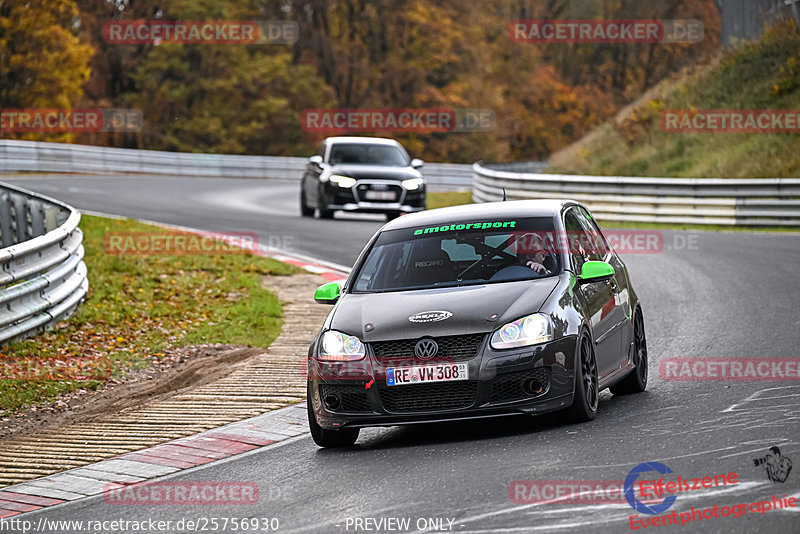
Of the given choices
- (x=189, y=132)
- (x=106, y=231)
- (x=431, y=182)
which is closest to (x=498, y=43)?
(x=189, y=132)

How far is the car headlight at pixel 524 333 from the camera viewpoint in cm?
770

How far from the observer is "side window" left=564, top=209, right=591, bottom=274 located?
8883 millimetres

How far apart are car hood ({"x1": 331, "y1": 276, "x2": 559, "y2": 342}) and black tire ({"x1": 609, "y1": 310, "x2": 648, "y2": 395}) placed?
137 centimetres

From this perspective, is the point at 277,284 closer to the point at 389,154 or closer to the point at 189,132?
the point at 389,154

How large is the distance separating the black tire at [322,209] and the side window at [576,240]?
1748 centimetres

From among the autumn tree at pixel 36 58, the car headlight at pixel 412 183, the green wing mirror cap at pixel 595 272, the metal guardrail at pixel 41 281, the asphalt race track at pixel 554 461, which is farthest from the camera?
the autumn tree at pixel 36 58

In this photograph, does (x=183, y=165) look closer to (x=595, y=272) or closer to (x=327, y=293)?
(x=327, y=293)

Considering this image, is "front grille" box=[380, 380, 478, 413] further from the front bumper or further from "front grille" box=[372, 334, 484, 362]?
"front grille" box=[372, 334, 484, 362]

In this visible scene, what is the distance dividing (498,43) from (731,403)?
→ 6411cm

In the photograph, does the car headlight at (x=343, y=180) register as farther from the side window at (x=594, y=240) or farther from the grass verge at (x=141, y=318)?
the side window at (x=594, y=240)

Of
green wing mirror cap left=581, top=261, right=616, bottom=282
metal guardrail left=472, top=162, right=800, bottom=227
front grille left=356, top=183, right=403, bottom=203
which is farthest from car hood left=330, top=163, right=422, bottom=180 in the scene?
green wing mirror cap left=581, top=261, right=616, bottom=282

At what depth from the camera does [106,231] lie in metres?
21.0

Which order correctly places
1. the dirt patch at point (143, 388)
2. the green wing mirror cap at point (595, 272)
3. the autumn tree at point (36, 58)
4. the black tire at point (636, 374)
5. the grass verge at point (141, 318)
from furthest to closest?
the autumn tree at point (36, 58), the grass verge at point (141, 318), the dirt patch at point (143, 388), the black tire at point (636, 374), the green wing mirror cap at point (595, 272)

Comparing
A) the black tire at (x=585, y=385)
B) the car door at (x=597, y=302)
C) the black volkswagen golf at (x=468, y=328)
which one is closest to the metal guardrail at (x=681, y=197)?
the car door at (x=597, y=302)
